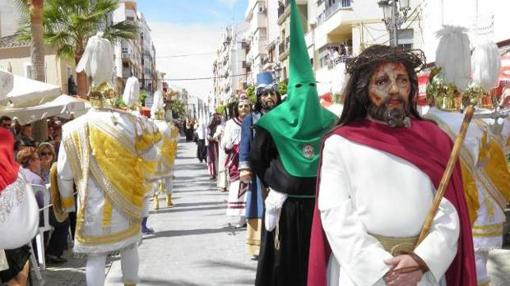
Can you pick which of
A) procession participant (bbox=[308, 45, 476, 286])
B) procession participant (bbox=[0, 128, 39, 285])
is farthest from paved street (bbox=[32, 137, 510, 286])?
procession participant (bbox=[308, 45, 476, 286])

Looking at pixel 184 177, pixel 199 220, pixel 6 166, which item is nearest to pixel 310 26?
pixel 184 177

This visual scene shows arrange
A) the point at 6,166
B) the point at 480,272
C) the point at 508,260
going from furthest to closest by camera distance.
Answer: the point at 508,260 < the point at 480,272 < the point at 6,166

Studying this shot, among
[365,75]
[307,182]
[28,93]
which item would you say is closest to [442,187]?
[365,75]

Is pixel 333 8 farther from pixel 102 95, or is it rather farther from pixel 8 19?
pixel 102 95

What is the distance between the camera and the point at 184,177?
18.7 m

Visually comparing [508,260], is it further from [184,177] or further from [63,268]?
[184,177]

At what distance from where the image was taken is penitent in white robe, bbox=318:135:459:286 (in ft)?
8.96

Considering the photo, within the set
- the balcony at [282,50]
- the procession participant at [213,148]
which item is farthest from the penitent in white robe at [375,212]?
the balcony at [282,50]

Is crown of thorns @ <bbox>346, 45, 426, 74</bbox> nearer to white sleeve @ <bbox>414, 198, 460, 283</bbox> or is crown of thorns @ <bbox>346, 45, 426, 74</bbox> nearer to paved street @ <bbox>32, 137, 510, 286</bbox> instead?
white sleeve @ <bbox>414, 198, 460, 283</bbox>

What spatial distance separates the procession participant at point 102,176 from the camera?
194 inches

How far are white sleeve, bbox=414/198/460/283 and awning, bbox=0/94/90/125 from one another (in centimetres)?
869

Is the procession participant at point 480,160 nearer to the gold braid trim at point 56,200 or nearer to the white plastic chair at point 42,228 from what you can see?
the gold braid trim at point 56,200

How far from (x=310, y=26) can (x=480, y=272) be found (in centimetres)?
3716

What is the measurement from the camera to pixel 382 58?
2.90m
